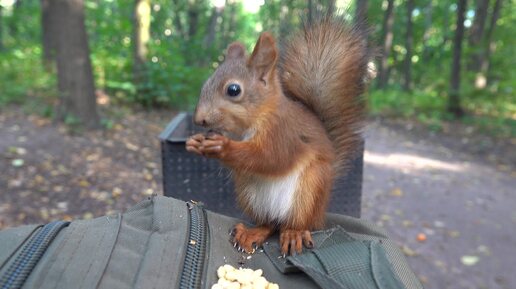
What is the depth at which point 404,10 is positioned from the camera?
63.0ft

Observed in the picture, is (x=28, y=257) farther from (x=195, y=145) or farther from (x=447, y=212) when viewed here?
(x=447, y=212)

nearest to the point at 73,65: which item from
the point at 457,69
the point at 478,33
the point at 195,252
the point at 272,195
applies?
the point at 272,195

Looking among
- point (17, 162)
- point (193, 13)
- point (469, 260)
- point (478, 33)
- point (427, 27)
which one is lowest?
point (469, 260)

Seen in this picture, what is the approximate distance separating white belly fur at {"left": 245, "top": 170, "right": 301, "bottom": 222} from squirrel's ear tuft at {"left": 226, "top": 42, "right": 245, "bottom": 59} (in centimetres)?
46

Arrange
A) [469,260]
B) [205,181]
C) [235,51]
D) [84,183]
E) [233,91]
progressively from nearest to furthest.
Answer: [233,91] → [235,51] → [205,181] → [469,260] → [84,183]

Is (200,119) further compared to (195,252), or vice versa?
(200,119)

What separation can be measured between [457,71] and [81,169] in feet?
25.6

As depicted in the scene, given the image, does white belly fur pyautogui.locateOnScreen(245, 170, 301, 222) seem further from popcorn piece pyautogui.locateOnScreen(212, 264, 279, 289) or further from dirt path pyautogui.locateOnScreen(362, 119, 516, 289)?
dirt path pyautogui.locateOnScreen(362, 119, 516, 289)

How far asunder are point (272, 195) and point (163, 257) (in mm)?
550

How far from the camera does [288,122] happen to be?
4.94 feet

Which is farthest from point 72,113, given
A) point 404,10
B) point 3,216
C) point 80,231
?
point 404,10

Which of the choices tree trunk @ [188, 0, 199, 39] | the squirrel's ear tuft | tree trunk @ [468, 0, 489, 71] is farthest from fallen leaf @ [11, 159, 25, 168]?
tree trunk @ [188, 0, 199, 39]

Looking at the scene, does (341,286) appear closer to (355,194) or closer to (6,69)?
(355,194)

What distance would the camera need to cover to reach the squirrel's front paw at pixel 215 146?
51.3 inches
